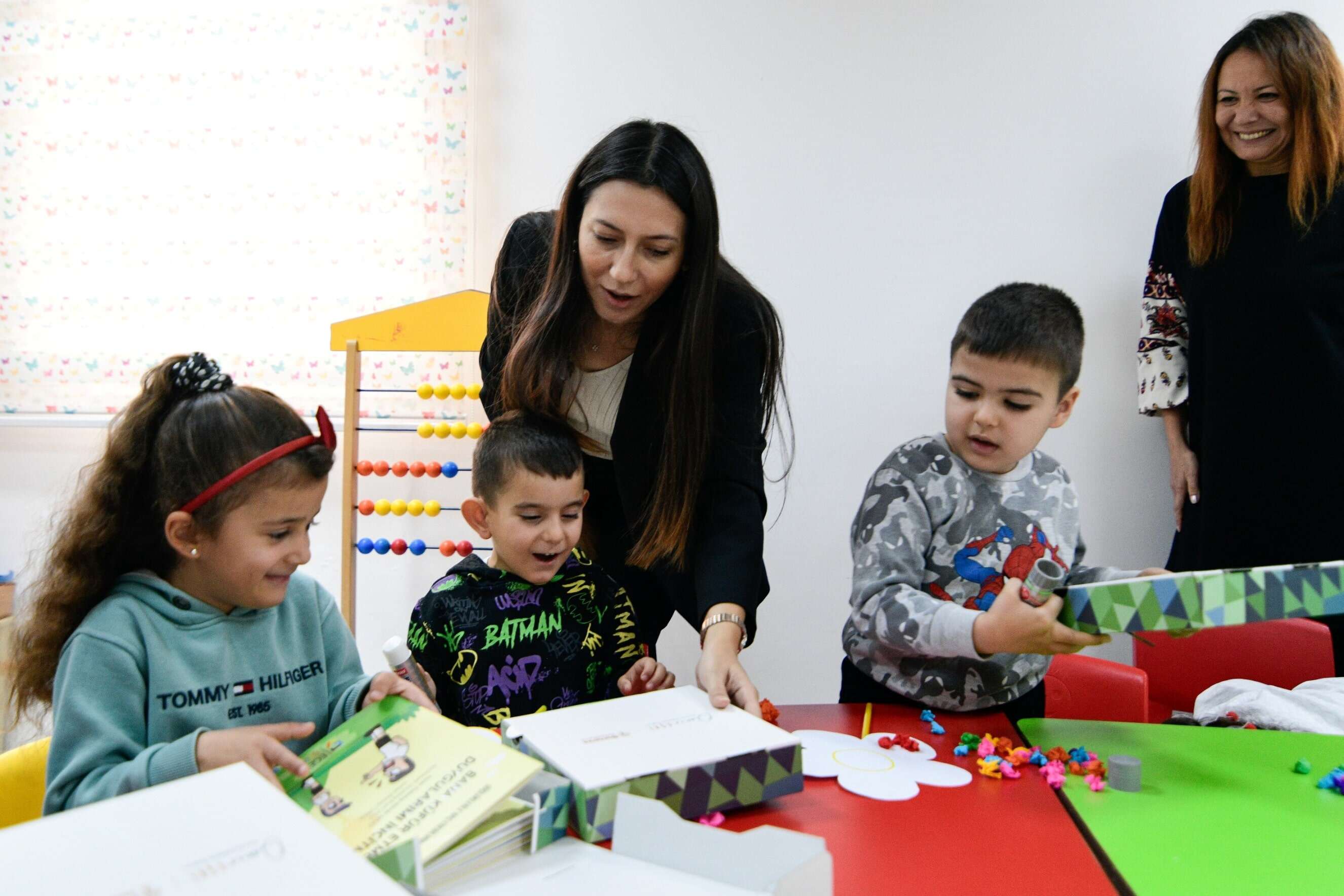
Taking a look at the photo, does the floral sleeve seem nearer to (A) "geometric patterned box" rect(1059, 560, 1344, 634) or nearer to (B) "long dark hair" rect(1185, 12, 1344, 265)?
(B) "long dark hair" rect(1185, 12, 1344, 265)

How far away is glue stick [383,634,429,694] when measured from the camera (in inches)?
35.4

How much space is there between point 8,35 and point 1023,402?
9.68 feet

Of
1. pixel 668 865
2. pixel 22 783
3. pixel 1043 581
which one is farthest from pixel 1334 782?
pixel 22 783

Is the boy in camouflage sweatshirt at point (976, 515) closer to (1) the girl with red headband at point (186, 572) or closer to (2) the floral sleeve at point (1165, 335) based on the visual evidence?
(1) the girl with red headband at point (186, 572)

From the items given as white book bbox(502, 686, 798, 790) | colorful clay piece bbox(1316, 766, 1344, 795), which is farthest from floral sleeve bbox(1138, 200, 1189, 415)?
white book bbox(502, 686, 798, 790)

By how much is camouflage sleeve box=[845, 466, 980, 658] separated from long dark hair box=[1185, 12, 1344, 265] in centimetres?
128

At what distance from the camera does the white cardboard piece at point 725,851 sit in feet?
2.01

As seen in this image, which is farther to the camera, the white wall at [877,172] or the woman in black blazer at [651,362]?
the white wall at [877,172]

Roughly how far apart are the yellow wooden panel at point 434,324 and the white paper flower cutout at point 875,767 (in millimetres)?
1532

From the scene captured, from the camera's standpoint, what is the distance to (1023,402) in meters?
1.35

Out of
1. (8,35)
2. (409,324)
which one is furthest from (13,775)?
(8,35)

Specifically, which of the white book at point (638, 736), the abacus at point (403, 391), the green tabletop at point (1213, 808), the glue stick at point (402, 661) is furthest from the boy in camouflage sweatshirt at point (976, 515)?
the abacus at point (403, 391)

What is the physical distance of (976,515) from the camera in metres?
1.36

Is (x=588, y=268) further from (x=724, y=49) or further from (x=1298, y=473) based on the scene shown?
(x=1298, y=473)
